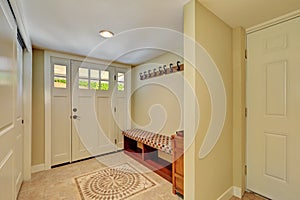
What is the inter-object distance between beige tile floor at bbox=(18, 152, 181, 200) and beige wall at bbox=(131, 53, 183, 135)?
87 cm

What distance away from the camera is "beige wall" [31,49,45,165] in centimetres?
265

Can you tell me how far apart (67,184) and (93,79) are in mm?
2005

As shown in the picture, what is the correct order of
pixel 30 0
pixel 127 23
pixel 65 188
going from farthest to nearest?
pixel 65 188, pixel 127 23, pixel 30 0

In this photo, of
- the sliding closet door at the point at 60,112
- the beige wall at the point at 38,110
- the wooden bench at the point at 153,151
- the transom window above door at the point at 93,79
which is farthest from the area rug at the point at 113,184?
the transom window above door at the point at 93,79

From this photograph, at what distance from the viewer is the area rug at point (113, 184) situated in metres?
1.93

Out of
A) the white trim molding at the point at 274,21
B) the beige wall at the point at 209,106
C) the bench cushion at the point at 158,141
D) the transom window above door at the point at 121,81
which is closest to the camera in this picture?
the beige wall at the point at 209,106

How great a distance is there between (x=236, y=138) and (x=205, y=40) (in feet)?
4.18

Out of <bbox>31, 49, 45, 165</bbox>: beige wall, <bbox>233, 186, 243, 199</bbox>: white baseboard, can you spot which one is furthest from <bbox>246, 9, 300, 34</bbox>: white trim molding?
<bbox>31, 49, 45, 165</bbox>: beige wall

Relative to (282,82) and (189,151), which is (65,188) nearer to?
(189,151)

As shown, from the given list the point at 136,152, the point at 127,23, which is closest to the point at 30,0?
the point at 127,23

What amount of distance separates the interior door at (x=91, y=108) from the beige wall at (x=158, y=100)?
66 cm

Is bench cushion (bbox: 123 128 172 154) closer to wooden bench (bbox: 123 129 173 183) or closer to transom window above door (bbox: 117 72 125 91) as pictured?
wooden bench (bbox: 123 129 173 183)

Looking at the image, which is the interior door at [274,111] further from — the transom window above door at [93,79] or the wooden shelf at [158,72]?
the transom window above door at [93,79]

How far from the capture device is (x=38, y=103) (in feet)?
8.84
